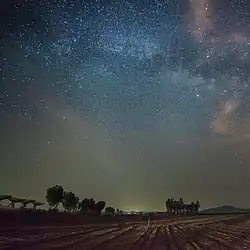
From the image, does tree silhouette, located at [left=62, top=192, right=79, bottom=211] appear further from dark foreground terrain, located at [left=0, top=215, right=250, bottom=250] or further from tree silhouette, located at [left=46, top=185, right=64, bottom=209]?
dark foreground terrain, located at [left=0, top=215, right=250, bottom=250]

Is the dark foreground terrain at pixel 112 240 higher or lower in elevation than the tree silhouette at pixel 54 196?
lower

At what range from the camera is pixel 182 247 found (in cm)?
3662

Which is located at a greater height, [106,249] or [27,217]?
[27,217]

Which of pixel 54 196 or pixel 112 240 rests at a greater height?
pixel 54 196

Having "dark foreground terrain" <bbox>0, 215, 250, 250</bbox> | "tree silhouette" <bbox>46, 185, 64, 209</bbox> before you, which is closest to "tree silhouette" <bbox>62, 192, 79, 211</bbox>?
"tree silhouette" <bbox>46, 185, 64, 209</bbox>

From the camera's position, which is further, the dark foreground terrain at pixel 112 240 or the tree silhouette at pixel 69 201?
the tree silhouette at pixel 69 201

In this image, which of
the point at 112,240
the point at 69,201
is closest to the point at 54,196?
the point at 69,201

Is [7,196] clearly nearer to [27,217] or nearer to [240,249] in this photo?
[27,217]

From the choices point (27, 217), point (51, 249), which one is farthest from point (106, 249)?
point (27, 217)

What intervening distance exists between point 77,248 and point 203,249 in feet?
34.1

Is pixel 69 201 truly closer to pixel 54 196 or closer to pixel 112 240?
pixel 54 196

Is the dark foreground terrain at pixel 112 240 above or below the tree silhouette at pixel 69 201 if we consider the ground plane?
below

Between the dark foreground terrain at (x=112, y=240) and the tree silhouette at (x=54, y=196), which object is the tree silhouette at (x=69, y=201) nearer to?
the tree silhouette at (x=54, y=196)

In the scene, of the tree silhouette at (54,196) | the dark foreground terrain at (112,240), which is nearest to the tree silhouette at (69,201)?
the tree silhouette at (54,196)
